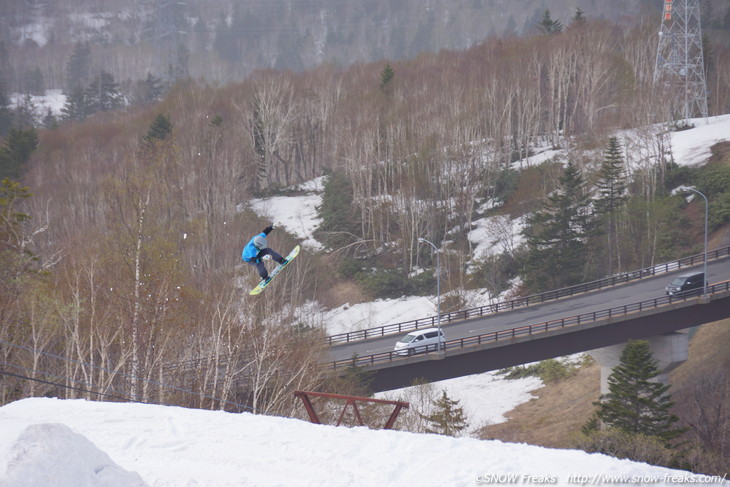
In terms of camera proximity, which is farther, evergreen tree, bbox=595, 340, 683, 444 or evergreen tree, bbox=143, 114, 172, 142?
evergreen tree, bbox=143, 114, 172, 142

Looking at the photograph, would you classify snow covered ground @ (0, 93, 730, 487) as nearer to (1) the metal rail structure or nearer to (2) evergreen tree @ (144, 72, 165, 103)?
(1) the metal rail structure

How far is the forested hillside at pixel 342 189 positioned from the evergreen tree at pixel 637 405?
11.1 meters

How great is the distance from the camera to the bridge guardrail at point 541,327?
107ft

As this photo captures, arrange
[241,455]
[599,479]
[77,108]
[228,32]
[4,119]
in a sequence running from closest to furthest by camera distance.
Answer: [599,479] < [241,455] < [4,119] < [77,108] < [228,32]

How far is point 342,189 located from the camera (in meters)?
64.6

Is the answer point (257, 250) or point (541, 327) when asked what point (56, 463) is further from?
point (541, 327)

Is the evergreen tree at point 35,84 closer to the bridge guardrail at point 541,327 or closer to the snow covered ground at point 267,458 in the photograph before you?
the bridge guardrail at point 541,327

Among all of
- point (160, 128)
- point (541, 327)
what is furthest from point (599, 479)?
point (160, 128)

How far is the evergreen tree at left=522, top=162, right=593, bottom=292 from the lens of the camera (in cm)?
4866

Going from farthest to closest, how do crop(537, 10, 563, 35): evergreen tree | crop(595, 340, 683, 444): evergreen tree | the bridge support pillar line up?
1. crop(537, 10, 563, 35): evergreen tree
2. the bridge support pillar
3. crop(595, 340, 683, 444): evergreen tree

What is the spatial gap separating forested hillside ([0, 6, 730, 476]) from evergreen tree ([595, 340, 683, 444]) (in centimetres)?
1111

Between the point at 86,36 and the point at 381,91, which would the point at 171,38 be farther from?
the point at 381,91

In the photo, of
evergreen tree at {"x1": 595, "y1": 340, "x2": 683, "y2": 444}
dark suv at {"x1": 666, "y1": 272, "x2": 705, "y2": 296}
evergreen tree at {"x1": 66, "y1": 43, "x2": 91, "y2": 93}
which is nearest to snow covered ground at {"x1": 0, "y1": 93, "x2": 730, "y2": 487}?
evergreen tree at {"x1": 595, "y1": 340, "x2": 683, "y2": 444}

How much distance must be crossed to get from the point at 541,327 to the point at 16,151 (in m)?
64.6
